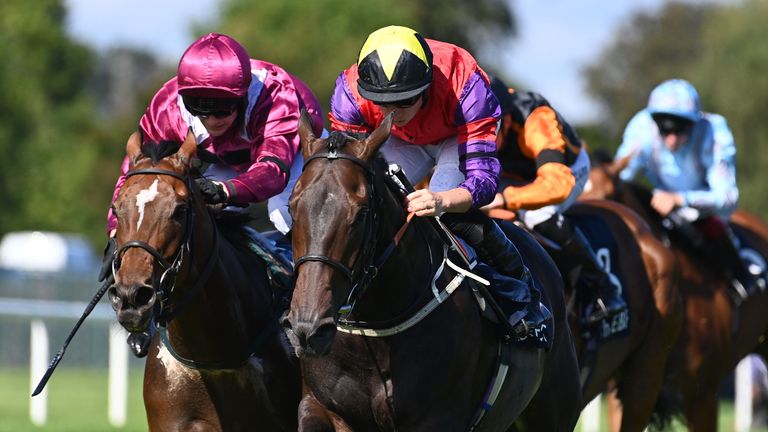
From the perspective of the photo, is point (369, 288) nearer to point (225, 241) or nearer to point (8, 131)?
point (225, 241)

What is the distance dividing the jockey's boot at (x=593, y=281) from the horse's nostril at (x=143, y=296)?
323 cm

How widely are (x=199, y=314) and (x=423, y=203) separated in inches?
44.8

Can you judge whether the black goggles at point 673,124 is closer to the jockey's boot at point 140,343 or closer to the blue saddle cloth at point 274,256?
the blue saddle cloth at point 274,256

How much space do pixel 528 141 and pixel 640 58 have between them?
47393mm

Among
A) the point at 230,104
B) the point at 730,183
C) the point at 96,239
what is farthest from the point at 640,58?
the point at 230,104

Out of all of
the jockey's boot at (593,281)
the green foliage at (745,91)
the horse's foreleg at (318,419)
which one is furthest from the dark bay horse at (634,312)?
the green foliage at (745,91)

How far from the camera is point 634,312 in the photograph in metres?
8.16

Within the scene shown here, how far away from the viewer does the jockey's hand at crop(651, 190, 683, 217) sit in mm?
9273

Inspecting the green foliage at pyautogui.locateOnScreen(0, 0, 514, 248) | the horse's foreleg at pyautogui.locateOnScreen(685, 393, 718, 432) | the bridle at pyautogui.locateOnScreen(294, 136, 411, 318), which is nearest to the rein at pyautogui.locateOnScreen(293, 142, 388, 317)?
the bridle at pyautogui.locateOnScreen(294, 136, 411, 318)

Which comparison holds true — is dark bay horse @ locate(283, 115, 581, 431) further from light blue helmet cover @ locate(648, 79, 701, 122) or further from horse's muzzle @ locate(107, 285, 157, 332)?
light blue helmet cover @ locate(648, 79, 701, 122)

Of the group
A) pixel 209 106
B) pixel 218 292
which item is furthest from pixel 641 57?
pixel 218 292

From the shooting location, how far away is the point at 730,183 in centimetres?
966

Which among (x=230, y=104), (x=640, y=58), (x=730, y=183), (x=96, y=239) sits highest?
(x=230, y=104)

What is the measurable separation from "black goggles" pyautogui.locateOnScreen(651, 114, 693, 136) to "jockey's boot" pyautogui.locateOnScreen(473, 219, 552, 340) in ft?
13.3
